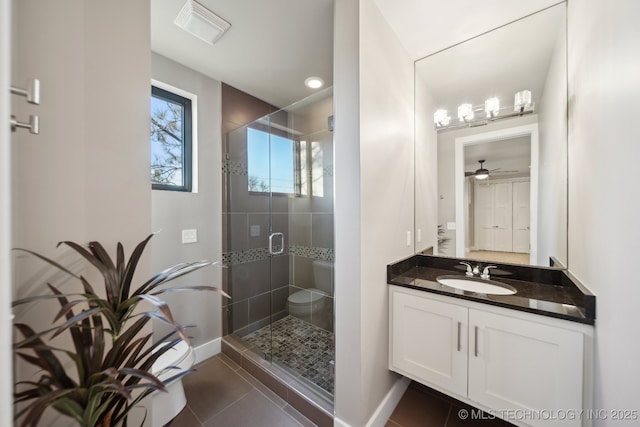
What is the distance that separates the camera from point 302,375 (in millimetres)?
1782

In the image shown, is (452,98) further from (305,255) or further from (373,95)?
(305,255)

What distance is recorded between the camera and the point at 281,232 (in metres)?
2.49

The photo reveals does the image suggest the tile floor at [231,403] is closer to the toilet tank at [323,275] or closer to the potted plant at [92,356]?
the toilet tank at [323,275]

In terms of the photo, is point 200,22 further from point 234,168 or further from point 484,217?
point 484,217

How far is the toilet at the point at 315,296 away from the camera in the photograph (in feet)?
6.68

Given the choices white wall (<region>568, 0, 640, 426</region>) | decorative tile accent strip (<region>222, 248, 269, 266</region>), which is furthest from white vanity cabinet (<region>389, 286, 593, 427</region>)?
Result: decorative tile accent strip (<region>222, 248, 269, 266</region>)

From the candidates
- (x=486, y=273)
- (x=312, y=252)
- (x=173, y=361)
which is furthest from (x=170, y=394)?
(x=486, y=273)

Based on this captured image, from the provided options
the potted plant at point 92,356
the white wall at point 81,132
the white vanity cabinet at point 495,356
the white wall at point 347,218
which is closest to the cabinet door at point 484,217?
the white vanity cabinet at point 495,356

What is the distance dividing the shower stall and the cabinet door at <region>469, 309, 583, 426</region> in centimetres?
109

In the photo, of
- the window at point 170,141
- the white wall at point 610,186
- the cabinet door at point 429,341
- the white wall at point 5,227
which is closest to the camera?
the white wall at point 5,227

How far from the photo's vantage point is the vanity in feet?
3.30

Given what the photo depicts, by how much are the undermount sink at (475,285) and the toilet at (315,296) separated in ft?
2.93

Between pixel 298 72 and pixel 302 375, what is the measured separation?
8.55 ft

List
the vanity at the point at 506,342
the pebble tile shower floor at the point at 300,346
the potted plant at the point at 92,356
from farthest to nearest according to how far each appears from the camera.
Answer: the pebble tile shower floor at the point at 300,346 < the vanity at the point at 506,342 < the potted plant at the point at 92,356
